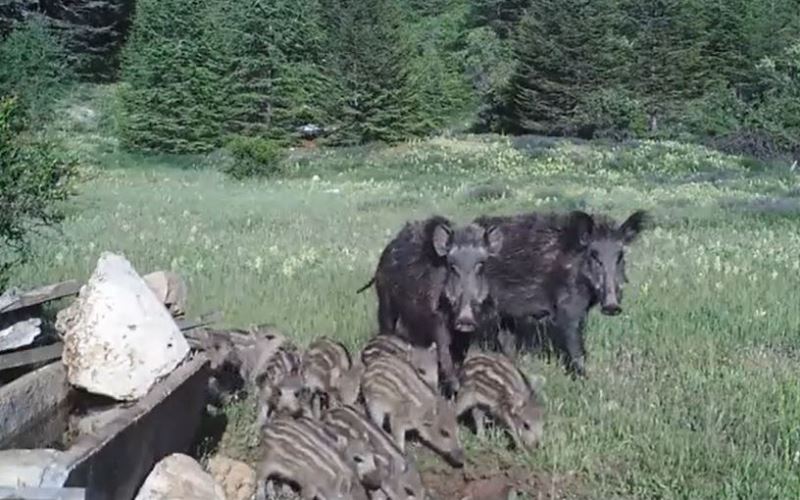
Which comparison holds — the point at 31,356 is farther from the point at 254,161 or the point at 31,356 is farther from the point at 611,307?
the point at 254,161

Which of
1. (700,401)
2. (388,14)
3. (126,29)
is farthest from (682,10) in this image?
(700,401)

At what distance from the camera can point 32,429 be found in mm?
6461

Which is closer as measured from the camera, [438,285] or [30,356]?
[30,356]

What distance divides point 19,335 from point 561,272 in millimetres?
4227

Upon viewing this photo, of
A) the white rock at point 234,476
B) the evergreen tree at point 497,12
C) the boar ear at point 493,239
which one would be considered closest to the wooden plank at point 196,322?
→ the white rock at point 234,476

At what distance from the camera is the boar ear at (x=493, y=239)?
8.44 metres

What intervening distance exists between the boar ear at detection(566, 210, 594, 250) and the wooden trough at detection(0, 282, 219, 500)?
3.26 metres

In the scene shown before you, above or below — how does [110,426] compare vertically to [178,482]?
above

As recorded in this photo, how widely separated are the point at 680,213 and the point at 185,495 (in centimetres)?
1624

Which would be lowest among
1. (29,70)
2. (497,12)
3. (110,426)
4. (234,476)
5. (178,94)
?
(178,94)

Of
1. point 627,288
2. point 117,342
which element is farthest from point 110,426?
point 627,288

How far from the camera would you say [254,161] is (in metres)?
31.1

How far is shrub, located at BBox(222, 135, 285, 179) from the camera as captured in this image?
1218 inches

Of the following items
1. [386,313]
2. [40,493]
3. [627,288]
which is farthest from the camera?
[627,288]
